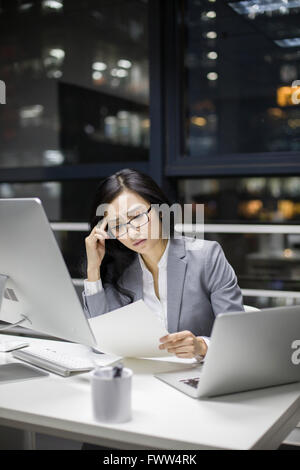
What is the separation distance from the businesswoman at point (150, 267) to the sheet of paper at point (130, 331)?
0.85 ft

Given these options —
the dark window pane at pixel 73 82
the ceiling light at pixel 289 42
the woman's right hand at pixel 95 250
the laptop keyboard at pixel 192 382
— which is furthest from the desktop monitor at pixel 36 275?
the ceiling light at pixel 289 42

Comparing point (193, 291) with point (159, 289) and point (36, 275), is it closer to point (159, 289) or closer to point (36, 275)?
point (159, 289)

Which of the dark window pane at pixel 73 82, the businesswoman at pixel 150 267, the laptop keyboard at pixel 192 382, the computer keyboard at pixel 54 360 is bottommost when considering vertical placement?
the computer keyboard at pixel 54 360

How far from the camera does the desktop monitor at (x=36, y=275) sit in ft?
3.97

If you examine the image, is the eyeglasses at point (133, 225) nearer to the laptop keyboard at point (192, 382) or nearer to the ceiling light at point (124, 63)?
the laptop keyboard at point (192, 382)

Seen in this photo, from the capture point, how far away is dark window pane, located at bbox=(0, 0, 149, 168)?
296cm

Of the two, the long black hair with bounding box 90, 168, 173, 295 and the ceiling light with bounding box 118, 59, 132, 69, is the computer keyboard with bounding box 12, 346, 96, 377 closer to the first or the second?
the long black hair with bounding box 90, 168, 173, 295

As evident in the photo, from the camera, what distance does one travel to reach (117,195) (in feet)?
5.69

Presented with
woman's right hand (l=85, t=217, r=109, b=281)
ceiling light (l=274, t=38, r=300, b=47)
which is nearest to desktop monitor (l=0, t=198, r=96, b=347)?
woman's right hand (l=85, t=217, r=109, b=281)

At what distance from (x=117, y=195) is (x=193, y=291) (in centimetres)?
38

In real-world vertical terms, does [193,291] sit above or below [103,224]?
below

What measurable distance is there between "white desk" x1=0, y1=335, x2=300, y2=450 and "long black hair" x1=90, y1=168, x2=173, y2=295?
52cm

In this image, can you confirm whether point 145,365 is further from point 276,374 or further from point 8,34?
point 8,34

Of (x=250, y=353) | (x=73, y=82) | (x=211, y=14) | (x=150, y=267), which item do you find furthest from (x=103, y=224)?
(x=73, y=82)
